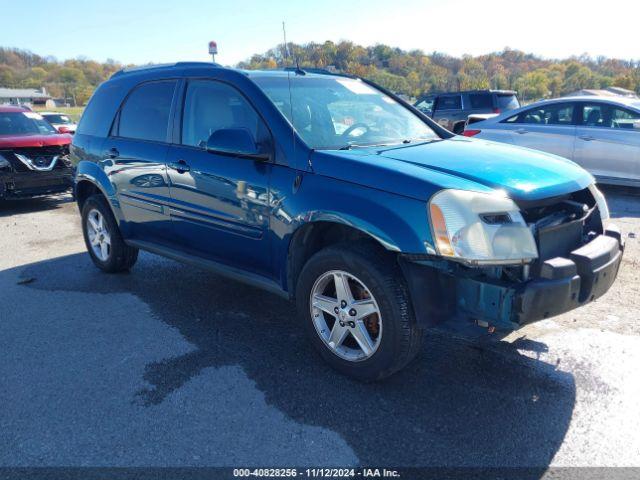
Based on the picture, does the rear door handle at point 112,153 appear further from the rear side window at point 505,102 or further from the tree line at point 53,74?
the tree line at point 53,74

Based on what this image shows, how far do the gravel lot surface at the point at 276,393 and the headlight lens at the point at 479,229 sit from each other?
90cm

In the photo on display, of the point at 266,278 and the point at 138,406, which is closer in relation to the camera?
the point at 138,406

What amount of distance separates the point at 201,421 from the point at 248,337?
40.6 inches

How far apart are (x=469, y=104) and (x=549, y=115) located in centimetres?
674

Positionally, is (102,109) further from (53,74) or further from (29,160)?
(53,74)

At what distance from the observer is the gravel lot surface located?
254cm

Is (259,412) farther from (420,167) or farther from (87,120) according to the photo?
(87,120)

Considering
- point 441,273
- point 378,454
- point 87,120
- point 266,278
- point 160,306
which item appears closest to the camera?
point 378,454

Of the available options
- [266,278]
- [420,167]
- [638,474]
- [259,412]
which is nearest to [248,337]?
[266,278]

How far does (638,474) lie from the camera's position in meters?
2.34

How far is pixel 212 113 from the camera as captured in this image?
3887mm

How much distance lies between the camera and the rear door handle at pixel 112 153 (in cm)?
470

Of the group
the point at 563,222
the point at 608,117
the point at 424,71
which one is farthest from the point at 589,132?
the point at 424,71

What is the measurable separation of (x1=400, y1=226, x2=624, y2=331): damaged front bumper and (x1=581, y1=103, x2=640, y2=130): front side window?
245 inches
